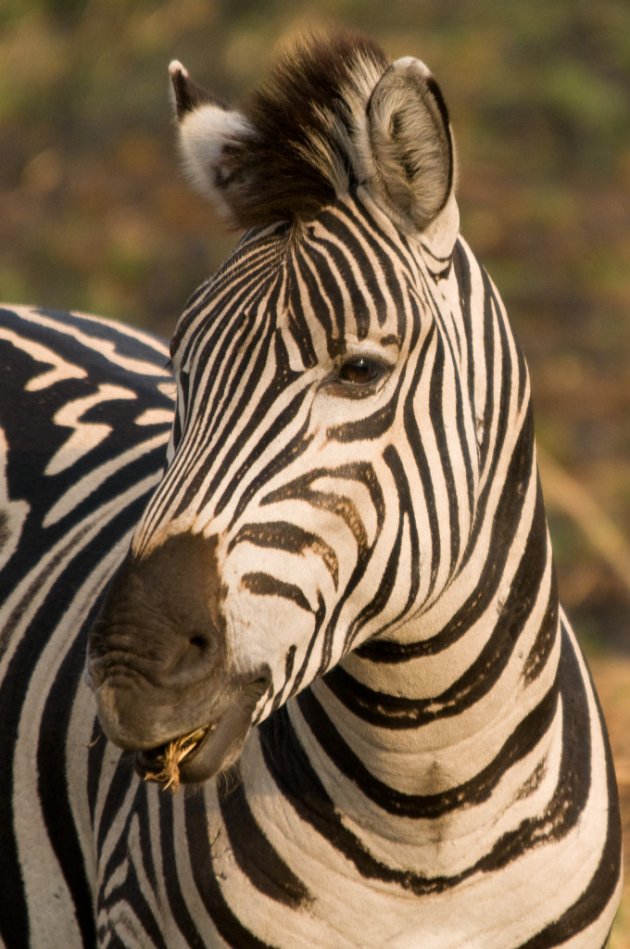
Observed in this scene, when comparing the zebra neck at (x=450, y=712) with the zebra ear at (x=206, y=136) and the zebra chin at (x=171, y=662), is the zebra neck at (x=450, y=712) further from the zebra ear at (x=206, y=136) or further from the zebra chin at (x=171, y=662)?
the zebra ear at (x=206, y=136)

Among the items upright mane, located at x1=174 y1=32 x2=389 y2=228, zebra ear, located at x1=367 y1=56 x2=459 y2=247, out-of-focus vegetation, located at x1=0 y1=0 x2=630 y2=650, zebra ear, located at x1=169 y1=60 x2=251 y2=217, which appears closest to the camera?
zebra ear, located at x1=367 y1=56 x2=459 y2=247

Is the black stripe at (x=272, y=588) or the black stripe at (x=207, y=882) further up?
the black stripe at (x=272, y=588)

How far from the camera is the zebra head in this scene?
2254 mm

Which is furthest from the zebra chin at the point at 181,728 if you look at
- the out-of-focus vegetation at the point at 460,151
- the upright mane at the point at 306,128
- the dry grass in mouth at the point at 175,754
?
the out-of-focus vegetation at the point at 460,151

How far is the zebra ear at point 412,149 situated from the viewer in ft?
7.71

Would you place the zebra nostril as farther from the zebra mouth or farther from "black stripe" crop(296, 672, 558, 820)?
"black stripe" crop(296, 672, 558, 820)

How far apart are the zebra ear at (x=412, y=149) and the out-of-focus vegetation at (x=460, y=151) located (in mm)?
5501

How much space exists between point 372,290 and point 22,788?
1.60 m

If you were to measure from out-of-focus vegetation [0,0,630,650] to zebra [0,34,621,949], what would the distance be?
5162 millimetres

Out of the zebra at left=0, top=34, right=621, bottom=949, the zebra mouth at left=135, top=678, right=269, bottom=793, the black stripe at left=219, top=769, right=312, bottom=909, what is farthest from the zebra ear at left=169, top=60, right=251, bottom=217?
the black stripe at left=219, top=769, right=312, bottom=909

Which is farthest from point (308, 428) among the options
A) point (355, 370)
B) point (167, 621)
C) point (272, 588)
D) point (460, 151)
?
point (460, 151)

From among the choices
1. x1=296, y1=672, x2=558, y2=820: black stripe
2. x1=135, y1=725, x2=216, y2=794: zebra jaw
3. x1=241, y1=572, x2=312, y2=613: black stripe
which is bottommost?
x1=135, y1=725, x2=216, y2=794: zebra jaw

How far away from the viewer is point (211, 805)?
2.79 meters

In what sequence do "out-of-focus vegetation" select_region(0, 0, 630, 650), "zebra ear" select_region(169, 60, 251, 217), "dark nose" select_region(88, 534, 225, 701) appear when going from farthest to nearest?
"out-of-focus vegetation" select_region(0, 0, 630, 650)
"zebra ear" select_region(169, 60, 251, 217)
"dark nose" select_region(88, 534, 225, 701)
